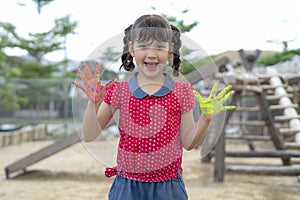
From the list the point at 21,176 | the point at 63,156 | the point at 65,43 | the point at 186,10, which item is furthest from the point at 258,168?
the point at 65,43

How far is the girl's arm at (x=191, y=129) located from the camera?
4.26ft

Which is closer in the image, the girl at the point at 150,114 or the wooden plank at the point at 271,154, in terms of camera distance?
the girl at the point at 150,114

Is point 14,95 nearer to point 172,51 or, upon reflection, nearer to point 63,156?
point 63,156

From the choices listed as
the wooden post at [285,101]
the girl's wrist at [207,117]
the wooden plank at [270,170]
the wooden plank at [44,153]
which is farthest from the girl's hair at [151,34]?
the wooden plank at [270,170]

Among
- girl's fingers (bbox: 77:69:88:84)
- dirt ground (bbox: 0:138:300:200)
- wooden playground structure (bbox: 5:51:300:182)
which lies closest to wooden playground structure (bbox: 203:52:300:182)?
wooden playground structure (bbox: 5:51:300:182)

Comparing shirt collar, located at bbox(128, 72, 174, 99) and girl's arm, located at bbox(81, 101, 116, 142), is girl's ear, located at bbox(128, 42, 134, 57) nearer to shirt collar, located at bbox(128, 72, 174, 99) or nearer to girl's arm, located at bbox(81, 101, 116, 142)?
shirt collar, located at bbox(128, 72, 174, 99)

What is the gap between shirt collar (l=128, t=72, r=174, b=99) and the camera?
4.41 feet

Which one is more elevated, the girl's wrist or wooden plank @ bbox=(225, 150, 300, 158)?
the girl's wrist

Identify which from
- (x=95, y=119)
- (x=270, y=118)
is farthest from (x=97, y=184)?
(x=95, y=119)

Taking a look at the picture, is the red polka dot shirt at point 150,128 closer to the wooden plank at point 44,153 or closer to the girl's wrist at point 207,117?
the girl's wrist at point 207,117

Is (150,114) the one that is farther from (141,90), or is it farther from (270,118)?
(270,118)

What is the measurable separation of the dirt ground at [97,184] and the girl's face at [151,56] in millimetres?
2046

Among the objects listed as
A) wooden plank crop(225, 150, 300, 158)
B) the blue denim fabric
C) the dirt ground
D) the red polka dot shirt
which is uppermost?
the red polka dot shirt

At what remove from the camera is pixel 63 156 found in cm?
663
